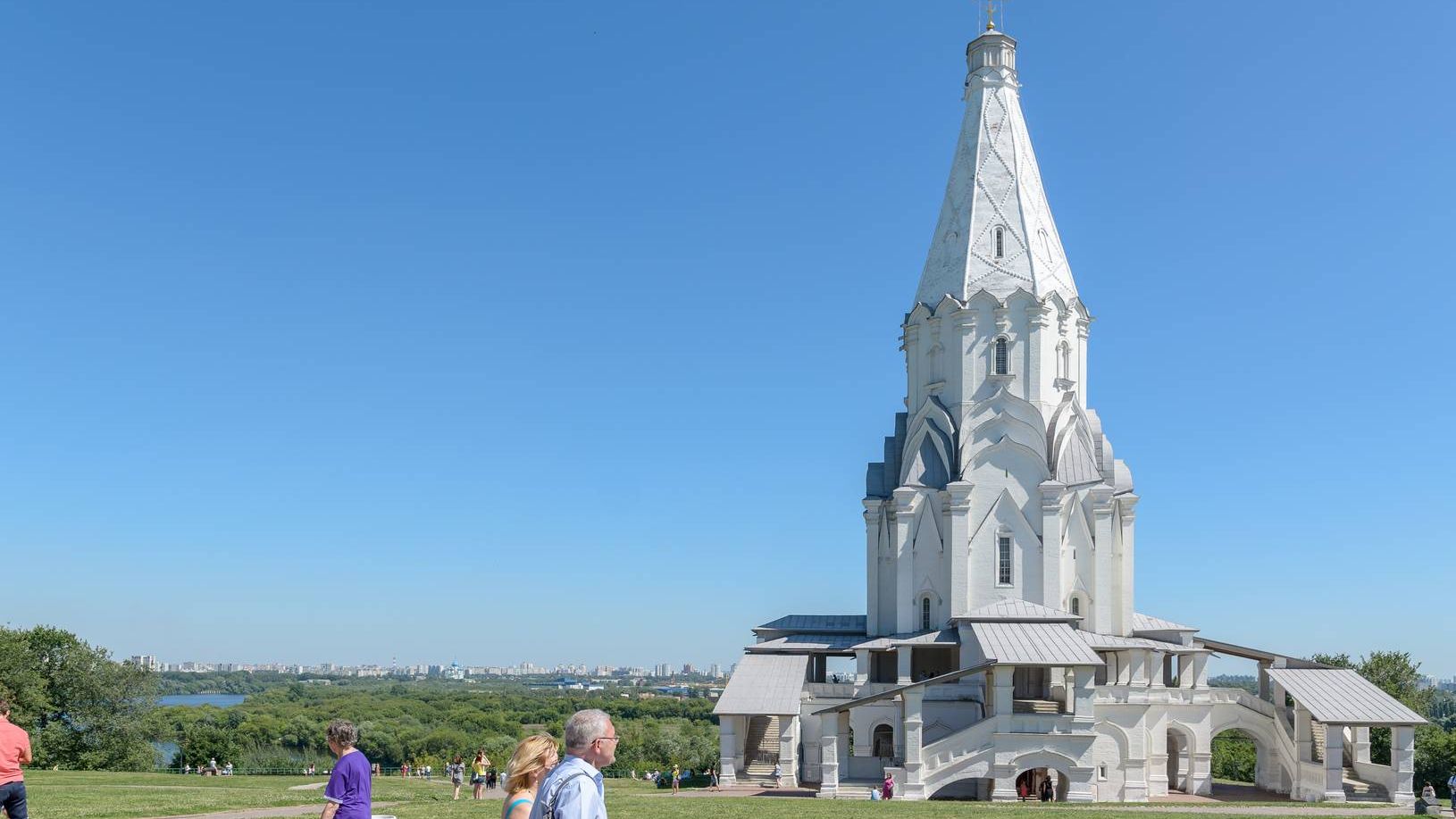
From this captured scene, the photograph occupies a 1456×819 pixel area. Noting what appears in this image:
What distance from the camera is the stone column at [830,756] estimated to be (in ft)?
107

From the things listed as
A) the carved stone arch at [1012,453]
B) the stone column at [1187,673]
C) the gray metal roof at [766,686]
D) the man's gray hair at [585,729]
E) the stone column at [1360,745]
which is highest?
the carved stone arch at [1012,453]

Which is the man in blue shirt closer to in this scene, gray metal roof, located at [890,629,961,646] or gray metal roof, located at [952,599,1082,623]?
gray metal roof, located at [890,629,961,646]

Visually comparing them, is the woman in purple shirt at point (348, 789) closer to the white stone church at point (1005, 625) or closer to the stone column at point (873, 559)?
the white stone church at point (1005, 625)

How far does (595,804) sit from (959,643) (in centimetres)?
3327

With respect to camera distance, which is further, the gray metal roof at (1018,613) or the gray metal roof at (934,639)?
the gray metal roof at (934,639)

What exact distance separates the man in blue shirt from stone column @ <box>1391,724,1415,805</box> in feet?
113

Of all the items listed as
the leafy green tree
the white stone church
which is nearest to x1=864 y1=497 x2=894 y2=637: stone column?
the white stone church

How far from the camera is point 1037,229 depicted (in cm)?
4222

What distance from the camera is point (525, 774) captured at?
243 inches

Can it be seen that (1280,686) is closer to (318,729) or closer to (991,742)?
(991,742)

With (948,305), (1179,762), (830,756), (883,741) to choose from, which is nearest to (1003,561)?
(883,741)

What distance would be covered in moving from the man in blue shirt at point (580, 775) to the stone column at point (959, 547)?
114 feet

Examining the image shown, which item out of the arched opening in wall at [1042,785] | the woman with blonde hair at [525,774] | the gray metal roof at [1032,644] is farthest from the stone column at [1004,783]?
the woman with blonde hair at [525,774]

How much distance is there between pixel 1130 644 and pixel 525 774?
33.7 meters
